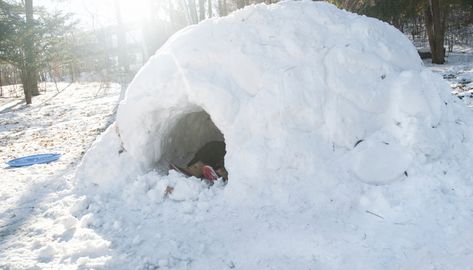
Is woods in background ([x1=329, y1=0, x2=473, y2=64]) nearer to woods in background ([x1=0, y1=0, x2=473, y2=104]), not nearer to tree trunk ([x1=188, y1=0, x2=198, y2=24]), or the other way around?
woods in background ([x1=0, y1=0, x2=473, y2=104])

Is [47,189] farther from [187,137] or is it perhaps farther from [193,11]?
[193,11]

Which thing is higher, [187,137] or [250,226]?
[187,137]

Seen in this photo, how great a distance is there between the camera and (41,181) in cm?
551

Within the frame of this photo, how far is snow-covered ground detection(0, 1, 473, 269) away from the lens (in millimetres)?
3043

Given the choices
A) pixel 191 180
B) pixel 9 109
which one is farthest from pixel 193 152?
pixel 9 109

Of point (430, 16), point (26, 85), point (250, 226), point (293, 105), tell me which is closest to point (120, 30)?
point (26, 85)

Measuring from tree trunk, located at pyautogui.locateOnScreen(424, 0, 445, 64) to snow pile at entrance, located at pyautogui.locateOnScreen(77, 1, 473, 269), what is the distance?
986 centimetres

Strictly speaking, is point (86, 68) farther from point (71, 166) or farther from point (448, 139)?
point (448, 139)

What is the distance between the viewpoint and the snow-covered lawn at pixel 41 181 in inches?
136

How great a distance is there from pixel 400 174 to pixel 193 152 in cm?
318

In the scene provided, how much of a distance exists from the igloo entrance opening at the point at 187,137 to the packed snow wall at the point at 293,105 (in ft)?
0.92

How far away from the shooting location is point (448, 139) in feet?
12.8

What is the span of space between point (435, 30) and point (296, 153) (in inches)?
477

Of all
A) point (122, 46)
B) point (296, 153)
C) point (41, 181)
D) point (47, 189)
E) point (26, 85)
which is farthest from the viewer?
point (122, 46)
